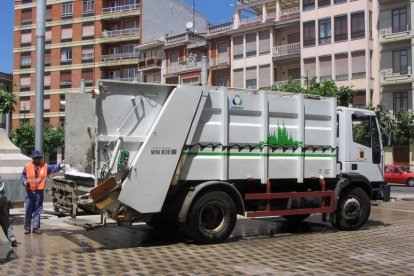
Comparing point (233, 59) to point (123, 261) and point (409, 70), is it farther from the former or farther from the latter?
point (123, 261)

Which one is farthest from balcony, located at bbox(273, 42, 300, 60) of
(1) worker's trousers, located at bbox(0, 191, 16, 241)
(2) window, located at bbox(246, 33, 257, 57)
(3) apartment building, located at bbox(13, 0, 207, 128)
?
(1) worker's trousers, located at bbox(0, 191, 16, 241)

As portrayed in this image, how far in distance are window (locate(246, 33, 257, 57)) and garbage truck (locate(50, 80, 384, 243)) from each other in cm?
3848

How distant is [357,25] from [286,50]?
703 cm

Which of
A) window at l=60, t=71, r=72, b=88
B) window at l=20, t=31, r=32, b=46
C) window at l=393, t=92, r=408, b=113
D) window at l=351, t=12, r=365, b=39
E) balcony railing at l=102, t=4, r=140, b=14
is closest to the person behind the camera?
window at l=393, t=92, r=408, b=113

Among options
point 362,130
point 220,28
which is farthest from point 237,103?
point 220,28

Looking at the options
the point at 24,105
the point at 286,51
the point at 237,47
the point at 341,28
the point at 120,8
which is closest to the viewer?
the point at 341,28

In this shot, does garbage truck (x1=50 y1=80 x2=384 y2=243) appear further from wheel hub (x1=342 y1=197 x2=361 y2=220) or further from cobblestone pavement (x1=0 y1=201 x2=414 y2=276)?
cobblestone pavement (x1=0 y1=201 x2=414 y2=276)

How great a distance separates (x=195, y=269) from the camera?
23.4ft

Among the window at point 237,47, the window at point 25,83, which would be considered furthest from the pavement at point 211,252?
the window at point 25,83

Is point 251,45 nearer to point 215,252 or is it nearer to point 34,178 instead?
point 34,178

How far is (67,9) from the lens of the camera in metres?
67.4

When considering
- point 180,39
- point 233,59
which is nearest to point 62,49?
point 180,39

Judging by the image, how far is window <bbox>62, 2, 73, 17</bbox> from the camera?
6706 centimetres

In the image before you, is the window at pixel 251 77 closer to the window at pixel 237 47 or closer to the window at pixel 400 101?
the window at pixel 237 47
